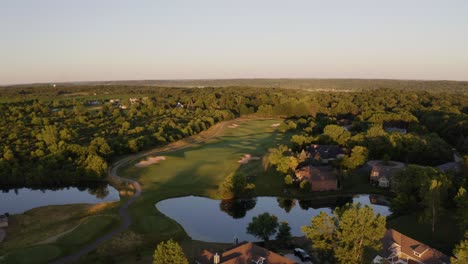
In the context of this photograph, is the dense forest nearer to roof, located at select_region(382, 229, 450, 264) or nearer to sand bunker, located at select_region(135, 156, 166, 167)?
sand bunker, located at select_region(135, 156, 166, 167)

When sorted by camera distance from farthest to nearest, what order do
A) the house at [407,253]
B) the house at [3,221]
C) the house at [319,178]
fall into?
the house at [319,178]
the house at [3,221]
the house at [407,253]

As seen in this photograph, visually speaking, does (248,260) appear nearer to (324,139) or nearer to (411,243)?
(411,243)

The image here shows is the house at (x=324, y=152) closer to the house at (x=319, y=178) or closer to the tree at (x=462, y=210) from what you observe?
the house at (x=319, y=178)

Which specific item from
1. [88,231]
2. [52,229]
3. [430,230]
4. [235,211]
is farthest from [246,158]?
[52,229]

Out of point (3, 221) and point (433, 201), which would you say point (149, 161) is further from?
point (433, 201)

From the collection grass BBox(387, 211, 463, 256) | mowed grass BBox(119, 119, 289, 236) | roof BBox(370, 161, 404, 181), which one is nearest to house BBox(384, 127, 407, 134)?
mowed grass BBox(119, 119, 289, 236)

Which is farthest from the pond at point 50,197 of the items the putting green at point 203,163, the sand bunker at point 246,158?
the sand bunker at point 246,158
